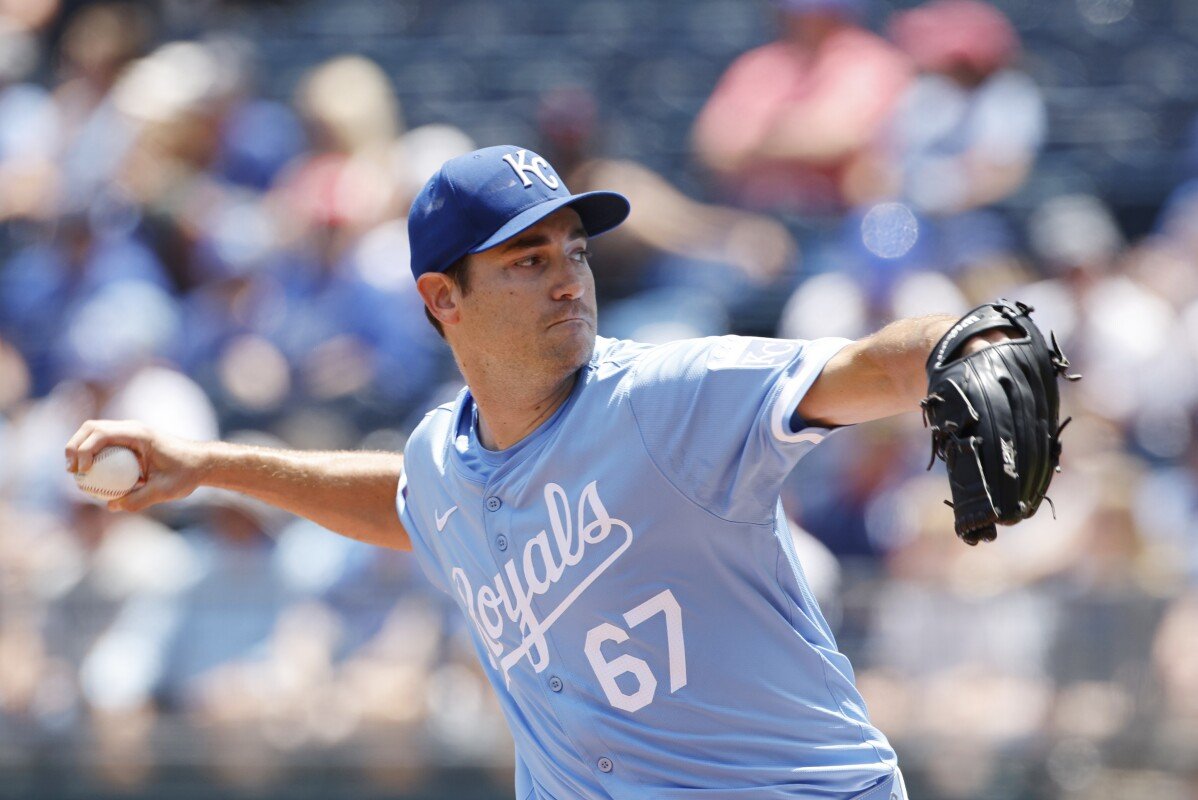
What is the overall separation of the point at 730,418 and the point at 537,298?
21.8 inches

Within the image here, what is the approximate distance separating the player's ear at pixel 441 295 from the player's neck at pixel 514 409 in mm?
153

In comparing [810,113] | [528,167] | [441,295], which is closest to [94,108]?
[810,113]

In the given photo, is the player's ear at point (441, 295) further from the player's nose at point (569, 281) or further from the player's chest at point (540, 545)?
the player's chest at point (540, 545)

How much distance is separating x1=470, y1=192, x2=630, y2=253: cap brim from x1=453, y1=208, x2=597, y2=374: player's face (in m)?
0.03

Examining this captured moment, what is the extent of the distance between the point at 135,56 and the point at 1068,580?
597cm

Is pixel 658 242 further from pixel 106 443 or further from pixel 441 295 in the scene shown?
pixel 106 443

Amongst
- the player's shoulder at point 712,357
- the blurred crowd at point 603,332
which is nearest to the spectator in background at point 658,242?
the blurred crowd at point 603,332

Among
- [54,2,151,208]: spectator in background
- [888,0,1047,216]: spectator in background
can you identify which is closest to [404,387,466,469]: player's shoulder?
[888,0,1047,216]: spectator in background

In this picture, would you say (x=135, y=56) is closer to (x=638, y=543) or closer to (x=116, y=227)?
(x=116, y=227)

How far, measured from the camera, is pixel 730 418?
2.74 m

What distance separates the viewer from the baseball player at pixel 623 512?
9.02 feet

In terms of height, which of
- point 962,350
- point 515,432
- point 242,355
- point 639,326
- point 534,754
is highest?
point 962,350

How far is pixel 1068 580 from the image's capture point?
5.58m

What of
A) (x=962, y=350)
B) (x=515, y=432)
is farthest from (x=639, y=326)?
(x=962, y=350)
